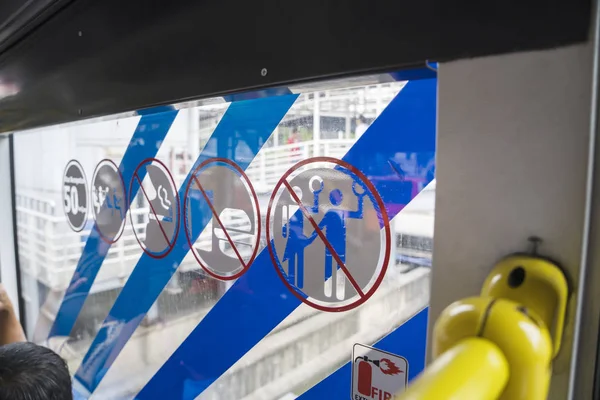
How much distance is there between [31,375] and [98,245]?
0.66 m

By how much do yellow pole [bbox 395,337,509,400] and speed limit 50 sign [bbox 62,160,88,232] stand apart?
1.62 meters

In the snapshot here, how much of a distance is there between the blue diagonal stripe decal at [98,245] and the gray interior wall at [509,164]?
0.89 meters

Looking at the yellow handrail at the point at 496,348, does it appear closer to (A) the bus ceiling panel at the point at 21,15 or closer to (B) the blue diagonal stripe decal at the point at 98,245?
(B) the blue diagonal stripe decal at the point at 98,245

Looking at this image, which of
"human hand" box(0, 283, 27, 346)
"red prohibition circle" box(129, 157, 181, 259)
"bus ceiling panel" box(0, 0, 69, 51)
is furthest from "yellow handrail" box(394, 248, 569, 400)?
"human hand" box(0, 283, 27, 346)

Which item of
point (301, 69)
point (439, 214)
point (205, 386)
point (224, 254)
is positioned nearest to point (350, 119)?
point (301, 69)

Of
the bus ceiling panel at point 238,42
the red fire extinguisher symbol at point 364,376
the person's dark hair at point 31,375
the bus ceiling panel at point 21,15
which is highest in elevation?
the bus ceiling panel at point 21,15

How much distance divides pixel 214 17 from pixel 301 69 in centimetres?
29

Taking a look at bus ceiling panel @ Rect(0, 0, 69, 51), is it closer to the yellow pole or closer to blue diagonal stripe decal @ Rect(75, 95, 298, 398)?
blue diagonal stripe decal @ Rect(75, 95, 298, 398)

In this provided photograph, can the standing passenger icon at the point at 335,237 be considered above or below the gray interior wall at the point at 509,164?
below

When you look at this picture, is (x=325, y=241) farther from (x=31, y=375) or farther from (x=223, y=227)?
(x=31, y=375)

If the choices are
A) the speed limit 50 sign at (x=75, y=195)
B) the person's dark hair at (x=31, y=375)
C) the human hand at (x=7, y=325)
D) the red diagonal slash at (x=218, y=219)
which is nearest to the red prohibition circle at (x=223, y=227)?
the red diagonal slash at (x=218, y=219)

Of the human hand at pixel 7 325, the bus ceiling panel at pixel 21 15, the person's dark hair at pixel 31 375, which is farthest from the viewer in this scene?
the human hand at pixel 7 325

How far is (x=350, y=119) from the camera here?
0.92m

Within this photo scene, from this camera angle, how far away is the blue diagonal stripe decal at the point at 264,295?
83 cm
